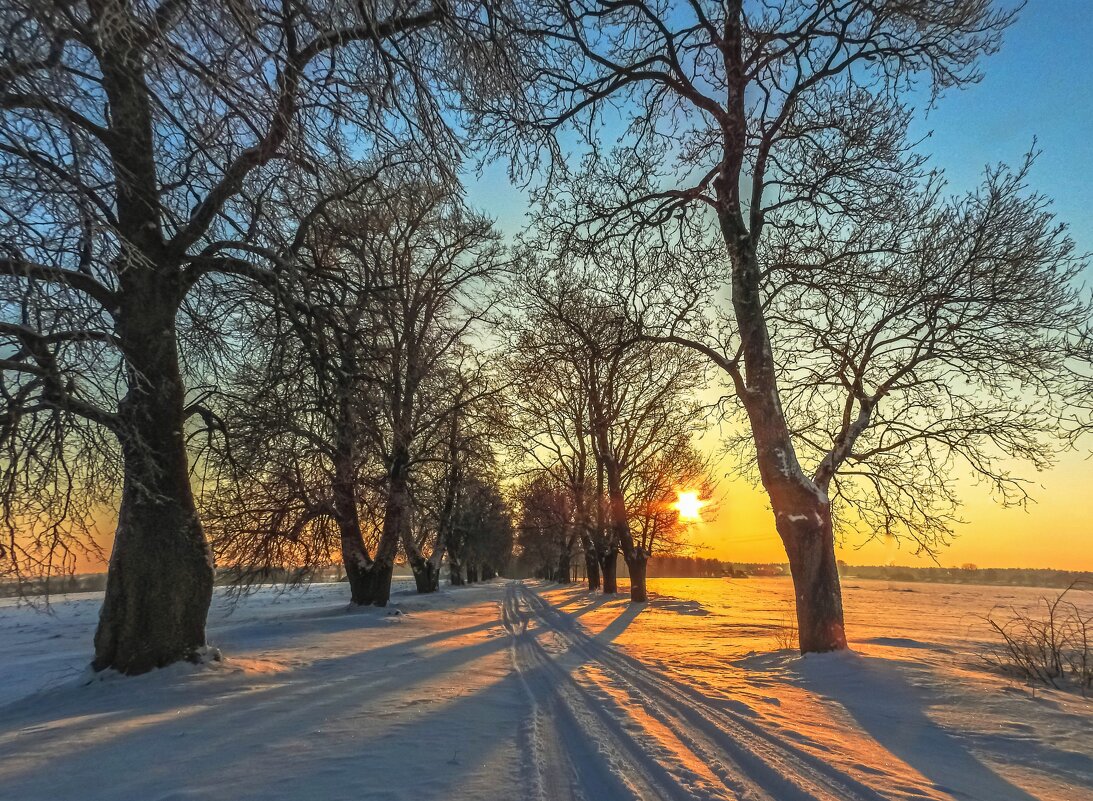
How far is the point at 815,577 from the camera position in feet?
25.0

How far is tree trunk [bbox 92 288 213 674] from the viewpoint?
6.44m

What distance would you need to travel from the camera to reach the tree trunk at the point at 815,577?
752 centimetres

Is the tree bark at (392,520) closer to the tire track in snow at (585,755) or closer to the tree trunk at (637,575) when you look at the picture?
the tree trunk at (637,575)

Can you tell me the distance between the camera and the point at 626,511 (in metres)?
20.7

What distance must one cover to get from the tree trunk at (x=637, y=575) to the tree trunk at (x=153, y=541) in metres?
15.2

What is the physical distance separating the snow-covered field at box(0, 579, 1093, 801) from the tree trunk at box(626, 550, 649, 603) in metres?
11.1

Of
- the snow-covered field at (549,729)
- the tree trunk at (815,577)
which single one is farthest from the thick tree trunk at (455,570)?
the tree trunk at (815,577)

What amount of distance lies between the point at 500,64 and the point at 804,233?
6138mm

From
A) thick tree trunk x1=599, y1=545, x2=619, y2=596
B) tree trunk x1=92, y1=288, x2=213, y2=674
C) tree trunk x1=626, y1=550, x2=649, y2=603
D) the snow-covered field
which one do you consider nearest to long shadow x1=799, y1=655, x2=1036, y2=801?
the snow-covered field

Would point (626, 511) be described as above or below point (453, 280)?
below

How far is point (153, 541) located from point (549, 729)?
16.7 ft

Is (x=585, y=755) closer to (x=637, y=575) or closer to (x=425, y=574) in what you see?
(x=637, y=575)

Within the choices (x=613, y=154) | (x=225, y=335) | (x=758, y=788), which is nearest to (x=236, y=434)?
(x=225, y=335)

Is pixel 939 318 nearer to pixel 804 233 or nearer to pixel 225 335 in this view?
pixel 804 233
